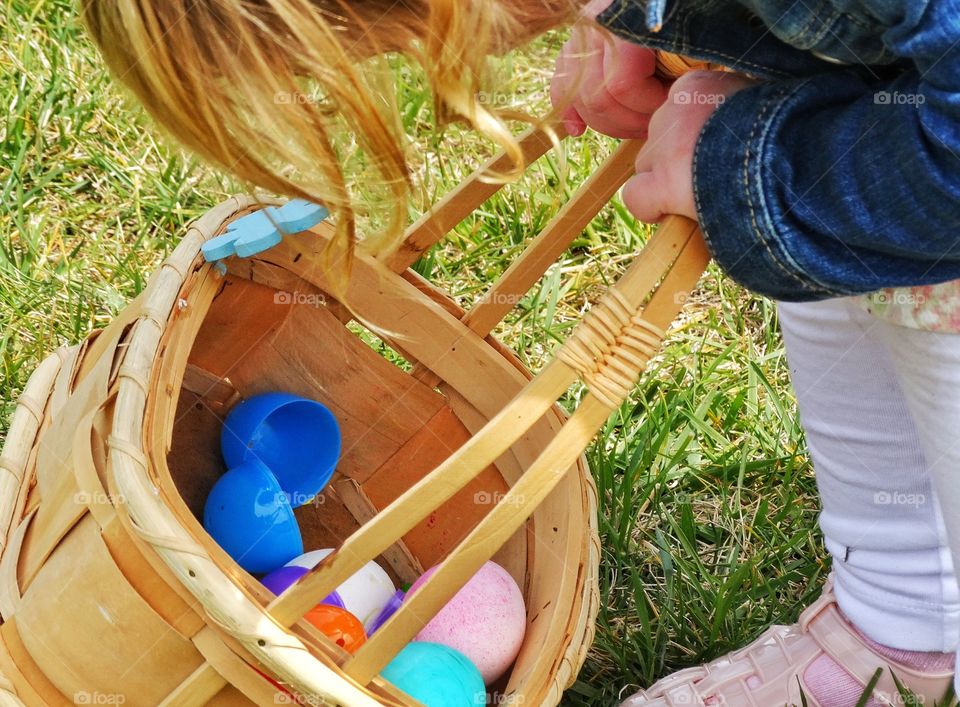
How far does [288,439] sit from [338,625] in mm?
293

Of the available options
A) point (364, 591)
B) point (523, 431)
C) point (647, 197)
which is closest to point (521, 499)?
point (523, 431)

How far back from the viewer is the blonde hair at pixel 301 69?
727 mm

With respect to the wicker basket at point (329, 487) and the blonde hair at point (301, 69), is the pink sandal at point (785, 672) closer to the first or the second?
the wicker basket at point (329, 487)

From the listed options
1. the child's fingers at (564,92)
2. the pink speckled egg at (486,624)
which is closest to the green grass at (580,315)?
the child's fingers at (564,92)

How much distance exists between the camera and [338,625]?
1102 millimetres

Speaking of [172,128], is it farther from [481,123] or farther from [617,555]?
[617,555]

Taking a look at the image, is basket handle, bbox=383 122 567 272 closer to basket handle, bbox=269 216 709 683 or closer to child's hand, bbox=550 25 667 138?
child's hand, bbox=550 25 667 138

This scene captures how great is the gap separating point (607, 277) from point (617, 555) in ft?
1.87

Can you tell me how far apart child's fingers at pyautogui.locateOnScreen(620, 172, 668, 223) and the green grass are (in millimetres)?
158

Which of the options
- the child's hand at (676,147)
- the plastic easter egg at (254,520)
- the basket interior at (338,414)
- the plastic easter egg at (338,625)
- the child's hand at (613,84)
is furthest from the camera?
the basket interior at (338,414)

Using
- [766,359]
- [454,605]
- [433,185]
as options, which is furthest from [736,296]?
[454,605]

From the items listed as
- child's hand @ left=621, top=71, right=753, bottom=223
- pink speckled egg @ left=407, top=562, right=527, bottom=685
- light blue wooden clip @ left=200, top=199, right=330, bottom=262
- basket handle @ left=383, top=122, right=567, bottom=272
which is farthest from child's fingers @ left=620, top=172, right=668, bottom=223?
pink speckled egg @ left=407, top=562, right=527, bottom=685

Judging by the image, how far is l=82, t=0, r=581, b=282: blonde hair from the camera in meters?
0.73

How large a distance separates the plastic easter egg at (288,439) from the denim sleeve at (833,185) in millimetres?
653
